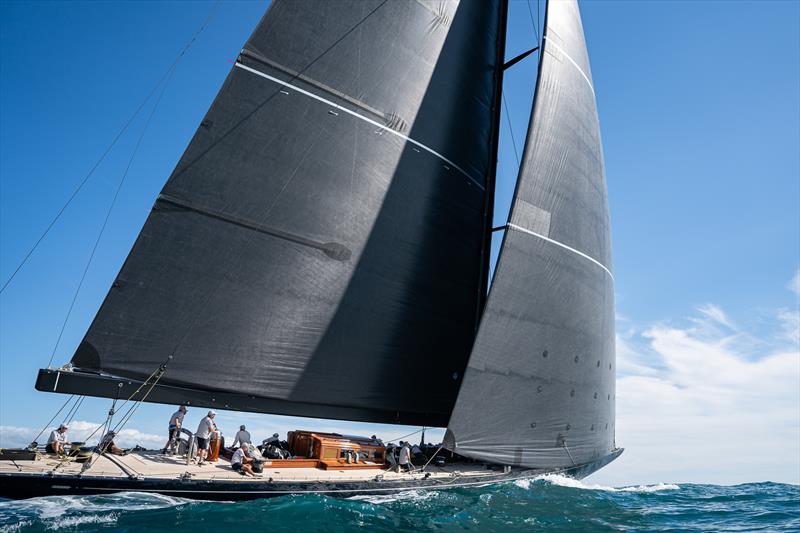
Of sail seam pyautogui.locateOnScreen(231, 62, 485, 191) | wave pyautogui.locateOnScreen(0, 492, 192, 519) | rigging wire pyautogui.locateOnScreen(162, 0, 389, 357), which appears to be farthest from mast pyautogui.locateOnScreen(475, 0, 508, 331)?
wave pyautogui.locateOnScreen(0, 492, 192, 519)

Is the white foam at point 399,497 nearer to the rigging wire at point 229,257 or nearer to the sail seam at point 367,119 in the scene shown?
the rigging wire at point 229,257

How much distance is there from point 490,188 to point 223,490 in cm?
936

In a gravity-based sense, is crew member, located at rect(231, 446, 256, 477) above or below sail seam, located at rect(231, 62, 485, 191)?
below

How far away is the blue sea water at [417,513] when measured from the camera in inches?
237

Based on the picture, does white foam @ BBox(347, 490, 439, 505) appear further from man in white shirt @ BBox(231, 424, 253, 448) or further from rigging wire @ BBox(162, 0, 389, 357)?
rigging wire @ BBox(162, 0, 389, 357)

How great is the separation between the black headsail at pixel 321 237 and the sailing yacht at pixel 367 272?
4 cm

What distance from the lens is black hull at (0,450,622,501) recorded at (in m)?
6.22

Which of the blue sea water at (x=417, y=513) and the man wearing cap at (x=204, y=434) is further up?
the man wearing cap at (x=204, y=434)

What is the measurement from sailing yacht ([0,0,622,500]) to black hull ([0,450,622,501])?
0.09 feet

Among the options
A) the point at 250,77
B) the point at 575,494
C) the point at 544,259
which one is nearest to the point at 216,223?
the point at 250,77

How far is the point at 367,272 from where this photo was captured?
1021 cm

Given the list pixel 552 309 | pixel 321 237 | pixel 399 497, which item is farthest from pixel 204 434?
pixel 552 309

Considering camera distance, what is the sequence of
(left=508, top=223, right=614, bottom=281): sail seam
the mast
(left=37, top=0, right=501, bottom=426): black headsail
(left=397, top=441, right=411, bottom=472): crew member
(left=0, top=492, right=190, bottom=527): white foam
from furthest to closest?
the mast, (left=508, top=223, right=614, bottom=281): sail seam, (left=397, top=441, right=411, bottom=472): crew member, (left=37, top=0, right=501, bottom=426): black headsail, (left=0, top=492, right=190, bottom=527): white foam

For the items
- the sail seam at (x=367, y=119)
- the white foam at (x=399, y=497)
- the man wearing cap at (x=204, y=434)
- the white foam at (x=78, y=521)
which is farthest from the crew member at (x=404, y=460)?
the sail seam at (x=367, y=119)
